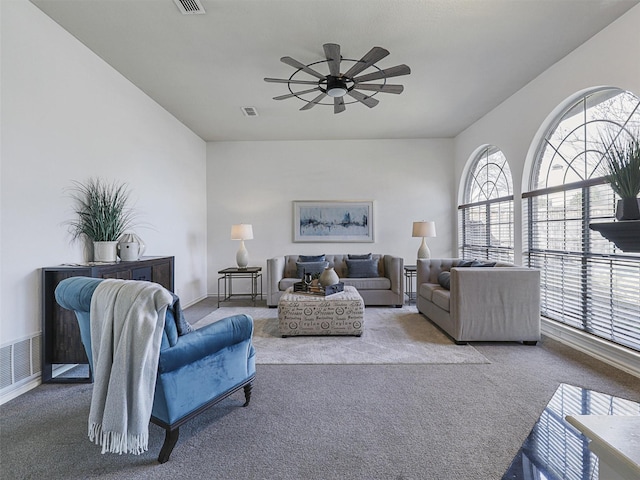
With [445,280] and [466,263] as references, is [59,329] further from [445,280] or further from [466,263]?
[466,263]

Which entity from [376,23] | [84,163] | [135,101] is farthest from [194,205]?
[376,23]

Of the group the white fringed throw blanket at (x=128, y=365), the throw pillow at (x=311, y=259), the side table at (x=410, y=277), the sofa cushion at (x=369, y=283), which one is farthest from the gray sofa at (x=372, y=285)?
the white fringed throw blanket at (x=128, y=365)

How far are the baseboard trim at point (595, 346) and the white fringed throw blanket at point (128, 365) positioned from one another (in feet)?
11.7

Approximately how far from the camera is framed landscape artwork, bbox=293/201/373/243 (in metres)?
5.84

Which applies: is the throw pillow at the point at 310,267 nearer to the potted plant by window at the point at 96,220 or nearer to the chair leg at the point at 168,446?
the potted plant by window at the point at 96,220

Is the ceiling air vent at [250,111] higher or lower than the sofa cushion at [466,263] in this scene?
higher

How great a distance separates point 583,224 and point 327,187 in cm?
387

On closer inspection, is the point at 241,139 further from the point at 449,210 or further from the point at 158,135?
the point at 449,210

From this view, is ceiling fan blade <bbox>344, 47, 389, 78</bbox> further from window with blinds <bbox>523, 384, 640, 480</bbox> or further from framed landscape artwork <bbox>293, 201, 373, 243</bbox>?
framed landscape artwork <bbox>293, 201, 373, 243</bbox>

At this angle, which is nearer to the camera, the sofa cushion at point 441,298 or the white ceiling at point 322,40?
the white ceiling at point 322,40

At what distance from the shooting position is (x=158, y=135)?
14.0ft

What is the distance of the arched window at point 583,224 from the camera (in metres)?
2.71

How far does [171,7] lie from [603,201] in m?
4.20

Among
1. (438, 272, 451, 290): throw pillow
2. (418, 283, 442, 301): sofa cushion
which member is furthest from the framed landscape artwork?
(438, 272, 451, 290): throw pillow
